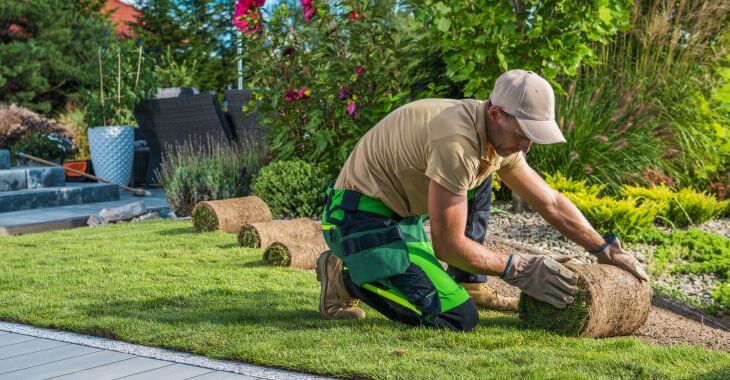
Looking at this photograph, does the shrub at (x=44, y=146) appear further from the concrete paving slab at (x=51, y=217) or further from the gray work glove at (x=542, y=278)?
the gray work glove at (x=542, y=278)

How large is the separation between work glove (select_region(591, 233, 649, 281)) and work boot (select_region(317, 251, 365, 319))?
119 cm

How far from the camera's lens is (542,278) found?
3.51 meters

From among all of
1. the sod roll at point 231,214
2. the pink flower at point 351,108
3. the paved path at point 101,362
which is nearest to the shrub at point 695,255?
the pink flower at point 351,108

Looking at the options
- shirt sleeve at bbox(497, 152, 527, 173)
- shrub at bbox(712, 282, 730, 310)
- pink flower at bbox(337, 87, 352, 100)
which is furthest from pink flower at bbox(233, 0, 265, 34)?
shrub at bbox(712, 282, 730, 310)

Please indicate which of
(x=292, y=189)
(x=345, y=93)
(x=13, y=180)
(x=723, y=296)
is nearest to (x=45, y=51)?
(x=13, y=180)

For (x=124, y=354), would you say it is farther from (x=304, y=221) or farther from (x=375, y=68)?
(x=375, y=68)

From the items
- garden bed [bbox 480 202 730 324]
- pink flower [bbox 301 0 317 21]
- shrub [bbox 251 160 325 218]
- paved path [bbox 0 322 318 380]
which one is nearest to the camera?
paved path [bbox 0 322 318 380]

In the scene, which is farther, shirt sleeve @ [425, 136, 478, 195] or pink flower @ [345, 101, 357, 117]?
pink flower @ [345, 101, 357, 117]

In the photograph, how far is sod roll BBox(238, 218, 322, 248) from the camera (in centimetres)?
614

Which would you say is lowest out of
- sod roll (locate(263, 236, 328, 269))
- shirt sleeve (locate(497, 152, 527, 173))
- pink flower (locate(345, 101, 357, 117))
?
sod roll (locate(263, 236, 328, 269))

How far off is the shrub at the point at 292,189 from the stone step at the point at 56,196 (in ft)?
11.7

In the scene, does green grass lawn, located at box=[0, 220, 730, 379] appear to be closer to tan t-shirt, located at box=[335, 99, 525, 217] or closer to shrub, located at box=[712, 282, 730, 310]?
tan t-shirt, located at box=[335, 99, 525, 217]

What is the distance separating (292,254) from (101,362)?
2.31 meters

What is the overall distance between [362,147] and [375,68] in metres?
3.86
